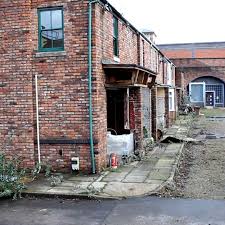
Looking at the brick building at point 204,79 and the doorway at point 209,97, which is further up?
the brick building at point 204,79

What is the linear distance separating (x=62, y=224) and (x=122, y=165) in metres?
5.37

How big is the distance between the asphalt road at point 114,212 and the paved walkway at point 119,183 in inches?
14.9

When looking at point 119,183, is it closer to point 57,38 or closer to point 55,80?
point 55,80

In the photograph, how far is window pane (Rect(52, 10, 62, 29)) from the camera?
36.6 ft

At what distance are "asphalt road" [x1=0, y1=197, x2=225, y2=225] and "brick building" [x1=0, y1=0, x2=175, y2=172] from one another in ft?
8.60

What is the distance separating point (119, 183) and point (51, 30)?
4.65 meters

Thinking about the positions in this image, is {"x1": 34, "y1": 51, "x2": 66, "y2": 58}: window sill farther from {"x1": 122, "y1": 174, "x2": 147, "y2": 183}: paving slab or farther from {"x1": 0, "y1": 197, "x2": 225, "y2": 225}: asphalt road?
{"x1": 0, "y1": 197, "x2": 225, "y2": 225}: asphalt road

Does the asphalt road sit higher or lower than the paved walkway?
A: lower

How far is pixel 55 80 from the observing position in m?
11.2

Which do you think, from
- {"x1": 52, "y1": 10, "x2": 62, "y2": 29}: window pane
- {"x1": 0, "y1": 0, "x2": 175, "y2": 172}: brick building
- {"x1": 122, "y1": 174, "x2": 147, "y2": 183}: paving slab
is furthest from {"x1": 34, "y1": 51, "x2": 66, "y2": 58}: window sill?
{"x1": 122, "y1": 174, "x2": 147, "y2": 183}: paving slab

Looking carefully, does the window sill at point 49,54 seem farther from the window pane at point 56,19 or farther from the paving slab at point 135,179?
the paving slab at point 135,179

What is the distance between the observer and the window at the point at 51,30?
11.2m

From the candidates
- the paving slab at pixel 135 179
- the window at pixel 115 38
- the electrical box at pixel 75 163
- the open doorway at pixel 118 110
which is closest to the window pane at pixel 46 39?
the window at pixel 115 38

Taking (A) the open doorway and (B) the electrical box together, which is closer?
(B) the electrical box
